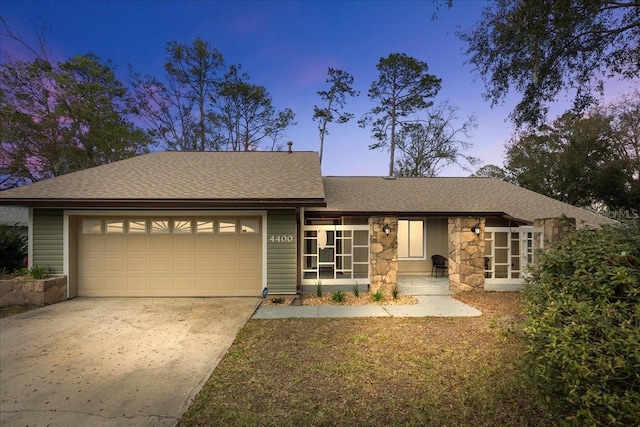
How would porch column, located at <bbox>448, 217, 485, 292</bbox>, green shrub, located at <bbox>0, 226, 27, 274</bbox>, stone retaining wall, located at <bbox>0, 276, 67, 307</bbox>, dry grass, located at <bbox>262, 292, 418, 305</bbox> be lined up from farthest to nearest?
green shrub, located at <bbox>0, 226, 27, 274</bbox> → porch column, located at <bbox>448, 217, 485, 292</bbox> → dry grass, located at <bbox>262, 292, 418, 305</bbox> → stone retaining wall, located at <bbox>0, 276, 67, 307</bbox>

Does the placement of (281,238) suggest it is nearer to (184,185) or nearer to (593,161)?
(184,185)

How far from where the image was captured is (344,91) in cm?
2336

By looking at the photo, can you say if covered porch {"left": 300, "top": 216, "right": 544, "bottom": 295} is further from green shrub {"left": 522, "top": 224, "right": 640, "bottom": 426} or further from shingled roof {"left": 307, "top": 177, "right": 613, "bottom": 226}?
green shrub {"left": 522, "top": 224, "right": 640, "bottom": 426}

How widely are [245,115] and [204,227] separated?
1584cm

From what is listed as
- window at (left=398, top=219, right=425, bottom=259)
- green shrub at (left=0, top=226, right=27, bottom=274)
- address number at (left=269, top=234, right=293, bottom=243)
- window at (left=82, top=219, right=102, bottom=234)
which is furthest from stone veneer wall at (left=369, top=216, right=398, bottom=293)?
green shrub at (left=0, top=226, right=27, bottom=274)

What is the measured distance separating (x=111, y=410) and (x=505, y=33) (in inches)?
345

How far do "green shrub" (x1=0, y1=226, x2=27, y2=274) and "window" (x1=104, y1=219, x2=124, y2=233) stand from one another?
3.20 metres

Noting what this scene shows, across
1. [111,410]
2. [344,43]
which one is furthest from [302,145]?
[111,410]

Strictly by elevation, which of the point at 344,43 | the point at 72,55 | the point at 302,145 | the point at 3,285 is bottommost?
the point at 3,285

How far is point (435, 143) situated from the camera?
2373cm

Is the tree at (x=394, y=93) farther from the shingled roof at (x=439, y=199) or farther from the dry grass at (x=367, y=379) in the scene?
the dry grass at (x=367, y=379)

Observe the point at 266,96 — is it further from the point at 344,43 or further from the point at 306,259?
the point at 306,259

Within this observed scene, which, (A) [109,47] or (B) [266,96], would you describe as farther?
(B) [266,96]

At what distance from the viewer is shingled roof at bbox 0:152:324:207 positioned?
7.94m
